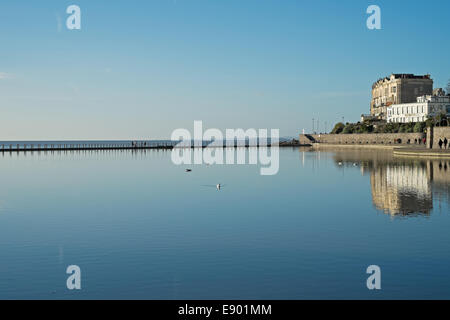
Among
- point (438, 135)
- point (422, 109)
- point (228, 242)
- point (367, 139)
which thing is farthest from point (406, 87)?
point (228, 242)

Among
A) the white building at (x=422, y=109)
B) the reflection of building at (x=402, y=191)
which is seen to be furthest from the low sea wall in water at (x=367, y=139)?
the reflection of building at (x=402, y=191)

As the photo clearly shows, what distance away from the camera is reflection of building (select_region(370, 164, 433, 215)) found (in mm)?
22547

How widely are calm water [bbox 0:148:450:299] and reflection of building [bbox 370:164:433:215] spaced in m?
0.09

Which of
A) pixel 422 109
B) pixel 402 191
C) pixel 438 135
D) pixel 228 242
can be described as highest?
pixel 422 109

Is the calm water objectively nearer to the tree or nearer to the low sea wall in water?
the low sea wall in water

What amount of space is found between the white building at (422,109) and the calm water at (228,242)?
76493 millimetres

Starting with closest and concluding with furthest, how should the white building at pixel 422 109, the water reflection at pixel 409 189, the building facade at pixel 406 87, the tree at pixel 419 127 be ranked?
the water reflection at pixel 409 189 < the tree at pixel 419 127 < the white building at pixel 422 109 < the building facade at pixel 406 87

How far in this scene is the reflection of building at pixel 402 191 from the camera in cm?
2255

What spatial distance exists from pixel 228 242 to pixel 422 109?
96.9 meters

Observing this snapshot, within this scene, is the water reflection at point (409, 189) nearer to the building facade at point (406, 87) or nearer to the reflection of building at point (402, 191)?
the reflection of building at point (402, 191)

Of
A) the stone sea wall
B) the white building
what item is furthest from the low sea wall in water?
the stone sea wall

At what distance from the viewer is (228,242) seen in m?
16.2

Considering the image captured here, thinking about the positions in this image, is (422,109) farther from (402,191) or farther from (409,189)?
(402,191)
